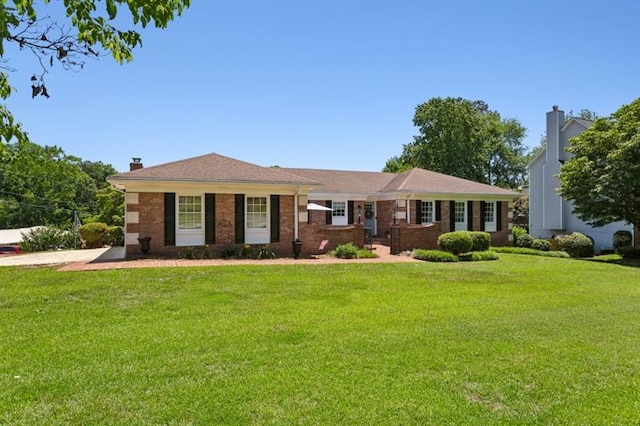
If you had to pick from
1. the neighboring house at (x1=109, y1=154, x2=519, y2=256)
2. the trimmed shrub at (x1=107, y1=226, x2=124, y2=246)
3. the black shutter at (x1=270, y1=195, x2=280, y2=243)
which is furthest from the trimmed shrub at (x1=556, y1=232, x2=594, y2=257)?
the trimmed shrub at (x1=107, y1=226, x2=124, y2=246)

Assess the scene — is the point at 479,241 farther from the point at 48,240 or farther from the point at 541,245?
the point at 48,240

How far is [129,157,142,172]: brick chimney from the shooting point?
20641 mm

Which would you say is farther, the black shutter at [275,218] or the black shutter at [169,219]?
the black shutter at [275,218]

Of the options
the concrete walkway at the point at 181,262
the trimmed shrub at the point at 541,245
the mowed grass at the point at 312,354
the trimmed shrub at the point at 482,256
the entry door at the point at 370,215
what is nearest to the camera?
the mowed grass at the point at 312,354

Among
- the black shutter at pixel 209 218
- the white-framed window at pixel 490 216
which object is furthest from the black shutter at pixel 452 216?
the black shutter at pixel 209 218

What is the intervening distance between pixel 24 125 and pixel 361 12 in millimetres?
12335

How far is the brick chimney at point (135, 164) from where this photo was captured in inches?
813

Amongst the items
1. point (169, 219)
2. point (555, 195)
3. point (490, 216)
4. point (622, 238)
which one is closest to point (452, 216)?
point (490, 216)

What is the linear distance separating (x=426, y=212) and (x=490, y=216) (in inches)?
178

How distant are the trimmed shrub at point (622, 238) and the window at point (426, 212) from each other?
10.8m

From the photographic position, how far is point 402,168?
43.7m

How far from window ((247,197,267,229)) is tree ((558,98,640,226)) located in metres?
14.9

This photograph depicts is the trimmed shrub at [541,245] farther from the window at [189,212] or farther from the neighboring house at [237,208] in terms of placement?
the window at [189,212]

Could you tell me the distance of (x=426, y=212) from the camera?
22.4 m
